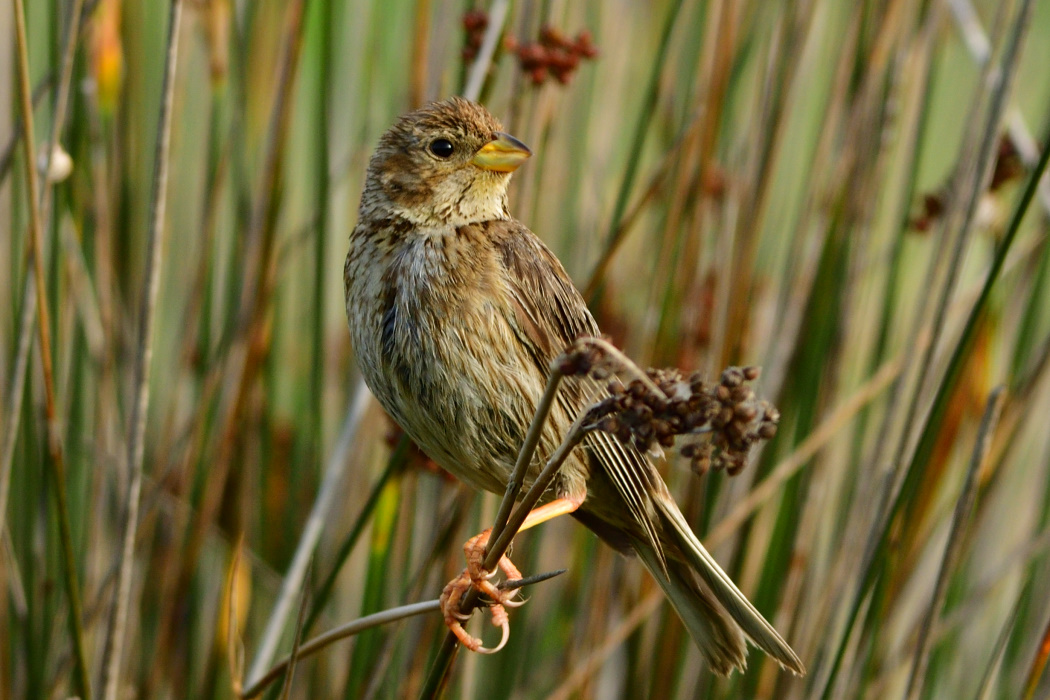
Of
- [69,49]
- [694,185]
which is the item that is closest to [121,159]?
[69,49]

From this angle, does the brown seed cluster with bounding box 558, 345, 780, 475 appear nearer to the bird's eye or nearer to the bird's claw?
the bird's claw

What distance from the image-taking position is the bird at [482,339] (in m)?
1.92

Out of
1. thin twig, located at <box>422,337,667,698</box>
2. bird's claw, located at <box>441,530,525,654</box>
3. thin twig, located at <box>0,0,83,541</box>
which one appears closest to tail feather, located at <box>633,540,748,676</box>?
bird's claw, located at <box>441,530,525,654</box>

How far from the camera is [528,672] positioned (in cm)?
289

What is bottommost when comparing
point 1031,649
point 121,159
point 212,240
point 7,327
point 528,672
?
point 528,672

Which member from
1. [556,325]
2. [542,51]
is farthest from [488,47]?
[556,325]

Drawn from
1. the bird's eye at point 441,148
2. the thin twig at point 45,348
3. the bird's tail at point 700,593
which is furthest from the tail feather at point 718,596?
the thin twig at point 45,348

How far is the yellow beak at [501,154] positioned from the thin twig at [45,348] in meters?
0.79

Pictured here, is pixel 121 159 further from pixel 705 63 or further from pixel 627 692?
pixel 627 692

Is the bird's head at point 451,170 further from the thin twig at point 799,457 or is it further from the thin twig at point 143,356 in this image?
the thin twig at point 799,457

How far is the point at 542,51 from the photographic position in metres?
2.11

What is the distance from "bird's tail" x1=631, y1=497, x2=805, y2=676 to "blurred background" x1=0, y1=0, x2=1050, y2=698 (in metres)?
0.29

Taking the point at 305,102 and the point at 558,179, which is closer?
the point at 558,179

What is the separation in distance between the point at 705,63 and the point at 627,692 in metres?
1.59
